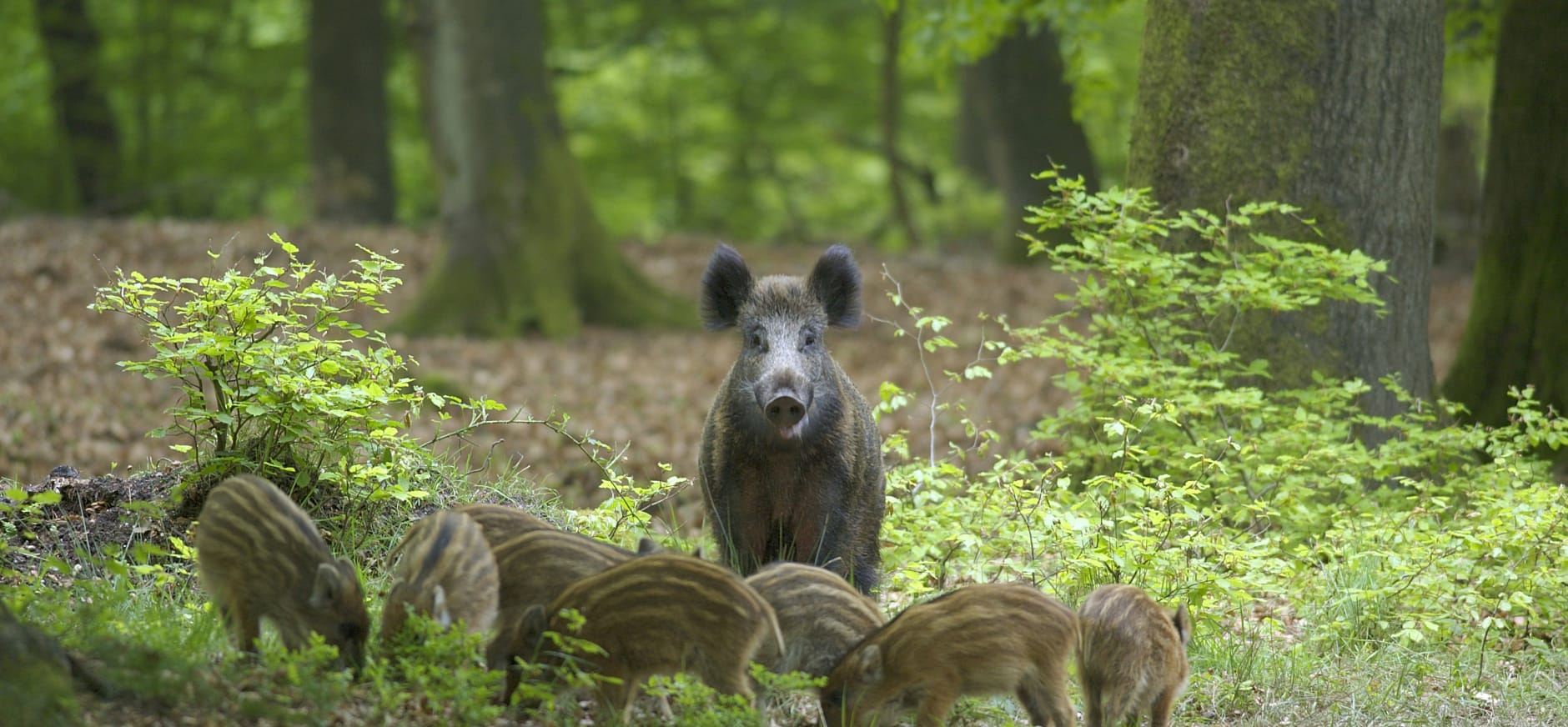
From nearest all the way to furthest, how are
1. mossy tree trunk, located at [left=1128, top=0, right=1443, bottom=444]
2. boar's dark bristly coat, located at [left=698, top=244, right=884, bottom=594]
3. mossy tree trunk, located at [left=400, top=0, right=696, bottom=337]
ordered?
1. boar's dark bristly coat, located at [left=698, top=244, right=884, bottom=594]
2. mossy tree trunk, located at [left=1128, top=0, right=1443, bottom=444]
3. mossy tree trunk, located at [left=400, top=0, right=696, bottom=337]

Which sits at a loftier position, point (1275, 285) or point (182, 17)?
point (182, 17)

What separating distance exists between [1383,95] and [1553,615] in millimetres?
2999

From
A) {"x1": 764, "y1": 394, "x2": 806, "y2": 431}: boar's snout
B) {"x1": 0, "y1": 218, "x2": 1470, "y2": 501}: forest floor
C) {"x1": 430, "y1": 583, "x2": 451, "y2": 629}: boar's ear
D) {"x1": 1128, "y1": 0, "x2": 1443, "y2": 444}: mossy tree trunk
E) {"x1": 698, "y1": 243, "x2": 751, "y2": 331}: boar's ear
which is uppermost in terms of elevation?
{"x1": 1128, "y1": 0, "x2": 1443, "y2": 444}: mossy tree trunk

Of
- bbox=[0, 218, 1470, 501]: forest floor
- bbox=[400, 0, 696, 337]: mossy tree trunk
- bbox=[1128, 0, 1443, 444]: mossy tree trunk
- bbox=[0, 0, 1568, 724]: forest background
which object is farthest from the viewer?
bbox=[400, 0, 696, 337]: mossy tree trunk

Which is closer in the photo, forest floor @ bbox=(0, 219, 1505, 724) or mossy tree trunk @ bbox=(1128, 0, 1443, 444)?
forest floor @ bbox=(0, 219, 1505, 724)

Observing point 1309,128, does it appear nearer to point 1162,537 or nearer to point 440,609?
point 1162,537

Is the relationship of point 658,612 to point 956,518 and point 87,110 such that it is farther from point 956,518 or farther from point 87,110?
point 87,110

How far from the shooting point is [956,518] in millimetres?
6637

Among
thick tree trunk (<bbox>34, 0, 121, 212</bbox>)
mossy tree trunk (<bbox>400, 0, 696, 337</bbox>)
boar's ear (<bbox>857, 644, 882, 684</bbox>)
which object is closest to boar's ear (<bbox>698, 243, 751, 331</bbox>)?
boar's ear (<bbox>857, 644, 882, 684</bbox>)

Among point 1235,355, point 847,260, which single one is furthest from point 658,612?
point 1235,355

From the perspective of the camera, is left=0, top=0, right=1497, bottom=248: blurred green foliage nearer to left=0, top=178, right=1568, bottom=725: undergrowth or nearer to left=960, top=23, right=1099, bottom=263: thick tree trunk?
left=960, top=23, right=1099, bottom=263: thick tree trunk

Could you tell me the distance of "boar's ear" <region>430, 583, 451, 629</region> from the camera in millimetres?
4000

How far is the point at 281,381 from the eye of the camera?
527cm

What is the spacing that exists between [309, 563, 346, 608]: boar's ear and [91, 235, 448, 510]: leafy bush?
1.27m
